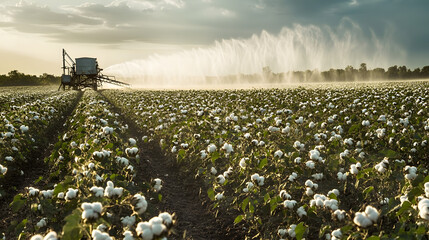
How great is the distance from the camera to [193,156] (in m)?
8.05

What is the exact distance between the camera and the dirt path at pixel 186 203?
A: 5.26m

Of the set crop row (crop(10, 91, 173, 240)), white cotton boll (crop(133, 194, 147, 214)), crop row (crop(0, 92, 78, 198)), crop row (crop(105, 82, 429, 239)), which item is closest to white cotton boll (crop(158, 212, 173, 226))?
crop row (crop(10, 91, 173, 240))

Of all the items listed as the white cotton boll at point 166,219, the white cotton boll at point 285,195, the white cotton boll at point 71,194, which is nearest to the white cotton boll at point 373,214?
the white cotton boll at point 166,219

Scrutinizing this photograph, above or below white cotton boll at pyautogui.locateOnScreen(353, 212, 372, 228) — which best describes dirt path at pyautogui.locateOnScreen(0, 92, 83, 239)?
below

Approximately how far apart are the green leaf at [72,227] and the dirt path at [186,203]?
1.58 m

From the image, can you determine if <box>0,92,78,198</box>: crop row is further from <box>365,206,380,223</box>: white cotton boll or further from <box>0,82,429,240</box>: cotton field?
<box>365,206,380,223</box>: white cotton boll

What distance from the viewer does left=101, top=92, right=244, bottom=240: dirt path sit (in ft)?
17.3

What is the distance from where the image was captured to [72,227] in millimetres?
2230

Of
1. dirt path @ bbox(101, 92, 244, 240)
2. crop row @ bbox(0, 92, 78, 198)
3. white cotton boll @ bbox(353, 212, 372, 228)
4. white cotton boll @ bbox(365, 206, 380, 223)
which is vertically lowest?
dirt path @ bbox(101, 92, 244, 240)

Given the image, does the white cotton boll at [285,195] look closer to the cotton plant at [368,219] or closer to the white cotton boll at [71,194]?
the cotton plant at [368,219]

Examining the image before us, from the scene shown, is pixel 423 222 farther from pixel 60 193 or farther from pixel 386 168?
pixel 60 193

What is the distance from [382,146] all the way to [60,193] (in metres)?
6.83

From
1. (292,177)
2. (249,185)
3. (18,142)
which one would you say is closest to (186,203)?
(249,185)

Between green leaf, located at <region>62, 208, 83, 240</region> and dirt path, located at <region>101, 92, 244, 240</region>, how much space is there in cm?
158
